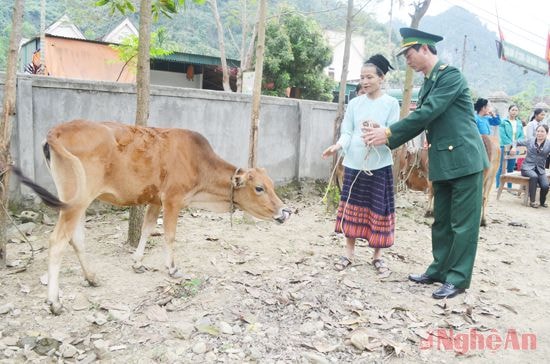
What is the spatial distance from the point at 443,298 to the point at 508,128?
26.8 feet

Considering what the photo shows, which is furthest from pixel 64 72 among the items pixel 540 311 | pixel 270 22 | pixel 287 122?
pixel 540 311

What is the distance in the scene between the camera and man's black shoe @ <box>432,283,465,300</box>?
4.30m

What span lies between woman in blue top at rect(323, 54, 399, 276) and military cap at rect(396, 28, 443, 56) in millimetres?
231

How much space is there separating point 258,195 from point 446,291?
6.32 ft

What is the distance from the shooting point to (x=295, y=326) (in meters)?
3.76

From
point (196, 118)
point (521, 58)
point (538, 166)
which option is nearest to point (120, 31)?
point (521, 58)

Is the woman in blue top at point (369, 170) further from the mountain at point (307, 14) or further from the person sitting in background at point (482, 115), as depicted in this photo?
the person sitting in background at point (482, 115)

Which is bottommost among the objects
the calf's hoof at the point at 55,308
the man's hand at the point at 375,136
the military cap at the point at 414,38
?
the calf's hoof at the point at 55,308

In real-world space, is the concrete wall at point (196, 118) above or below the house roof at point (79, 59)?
below

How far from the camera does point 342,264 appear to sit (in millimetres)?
4965

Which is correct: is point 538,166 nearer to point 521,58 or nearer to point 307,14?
point 307,14

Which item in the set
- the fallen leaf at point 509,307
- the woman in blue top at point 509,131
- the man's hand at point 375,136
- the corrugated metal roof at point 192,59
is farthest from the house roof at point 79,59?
the fallen leaf at point 509,307

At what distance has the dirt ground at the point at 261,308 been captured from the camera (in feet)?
11.2

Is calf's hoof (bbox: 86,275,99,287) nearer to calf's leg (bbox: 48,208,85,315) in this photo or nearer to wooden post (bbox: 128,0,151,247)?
calf's leg (bbox: 48,208,85,315)
